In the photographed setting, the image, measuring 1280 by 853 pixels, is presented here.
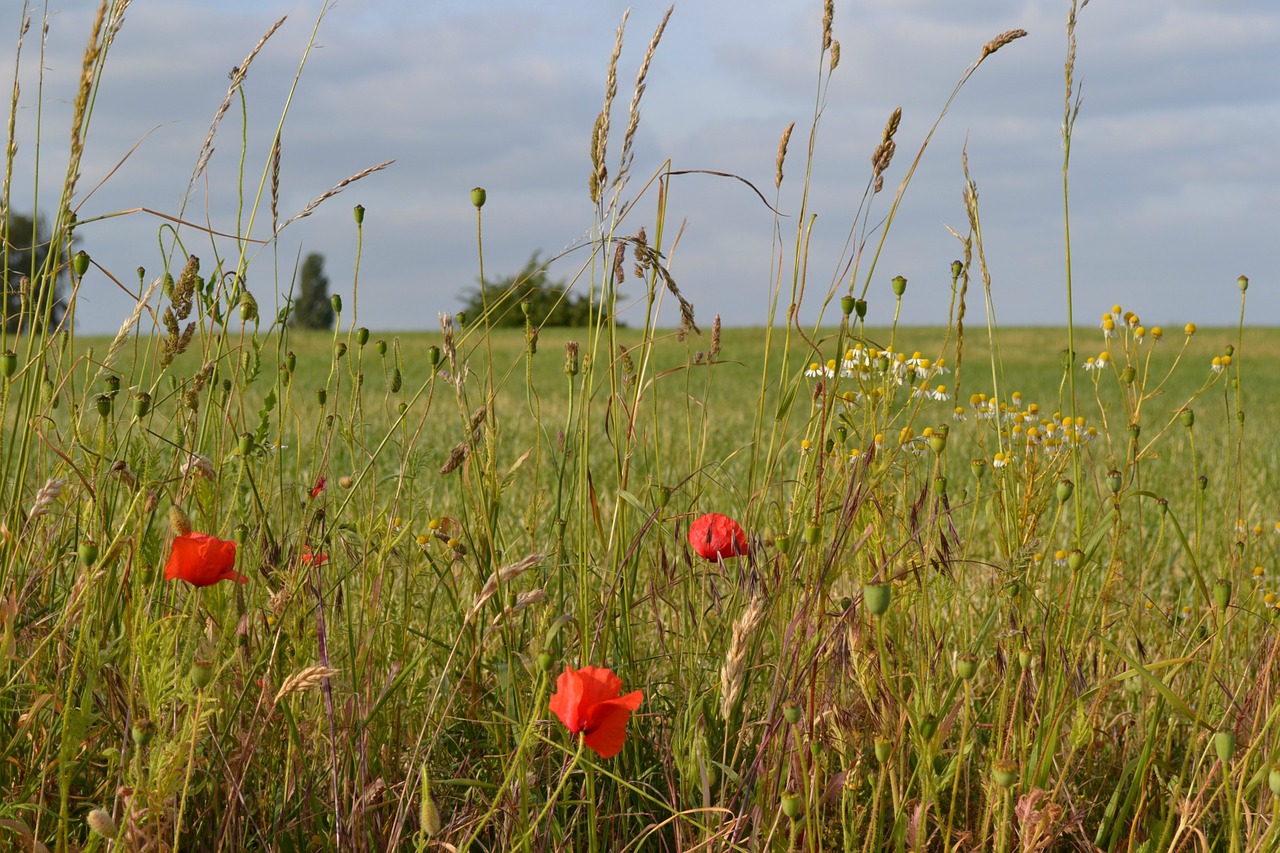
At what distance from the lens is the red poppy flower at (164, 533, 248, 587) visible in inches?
51.6

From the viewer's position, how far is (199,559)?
1330 millimetres

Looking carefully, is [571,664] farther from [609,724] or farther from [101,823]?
[101,823]

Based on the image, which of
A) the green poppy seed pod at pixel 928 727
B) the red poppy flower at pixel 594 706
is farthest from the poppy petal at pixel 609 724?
the green poppy seed pod at pixel 928 727

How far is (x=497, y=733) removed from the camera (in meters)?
1.54

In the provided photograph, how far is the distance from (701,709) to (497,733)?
0.96ft

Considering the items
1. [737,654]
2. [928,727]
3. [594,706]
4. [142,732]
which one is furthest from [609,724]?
[142,732]

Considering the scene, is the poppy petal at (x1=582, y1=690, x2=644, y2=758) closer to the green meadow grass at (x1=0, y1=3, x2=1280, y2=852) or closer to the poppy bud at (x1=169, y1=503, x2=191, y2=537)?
the green meadow grass at (x1=0, y1=3, x2=1280, y2=852)

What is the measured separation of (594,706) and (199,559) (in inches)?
18.9

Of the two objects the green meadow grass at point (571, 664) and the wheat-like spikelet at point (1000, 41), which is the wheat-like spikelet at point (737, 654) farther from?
the wheat-like spikelet at point (1000, 41)

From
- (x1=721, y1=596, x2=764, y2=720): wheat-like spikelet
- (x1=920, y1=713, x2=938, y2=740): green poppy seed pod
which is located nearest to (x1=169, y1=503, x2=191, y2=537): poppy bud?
(x1=721, y1=596, x2=764, y2=720): wheat-like spikelet

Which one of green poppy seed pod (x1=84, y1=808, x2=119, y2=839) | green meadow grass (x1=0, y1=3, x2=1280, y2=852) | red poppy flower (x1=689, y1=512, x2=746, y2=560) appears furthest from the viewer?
red poppy flower (x1=689, y1=512, x2=746, y2=560)

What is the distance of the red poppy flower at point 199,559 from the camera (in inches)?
51.6

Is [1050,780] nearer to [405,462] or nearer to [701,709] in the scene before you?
[701,709]

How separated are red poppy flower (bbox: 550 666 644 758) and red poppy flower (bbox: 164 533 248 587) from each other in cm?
42
